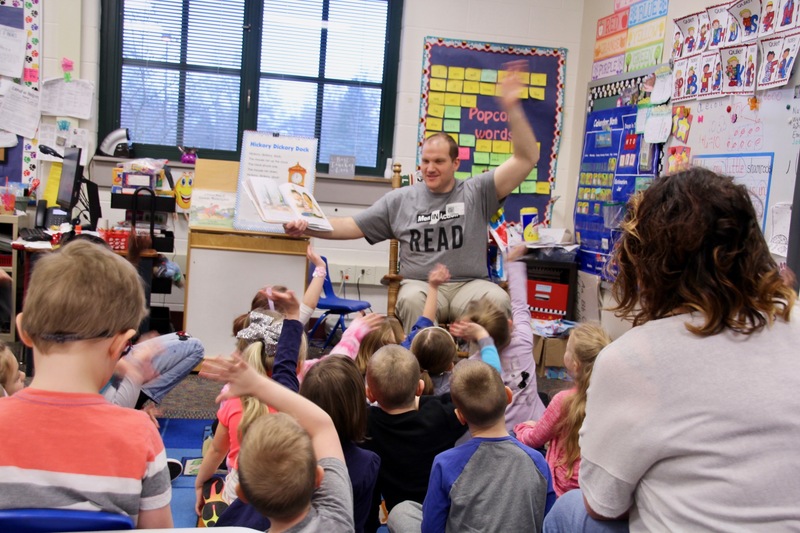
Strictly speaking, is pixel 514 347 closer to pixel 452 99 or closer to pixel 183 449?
pixel 183 449

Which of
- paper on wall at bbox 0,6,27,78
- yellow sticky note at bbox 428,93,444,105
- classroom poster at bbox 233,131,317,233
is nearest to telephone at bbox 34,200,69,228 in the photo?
paper on wall at bbox 0,6,27,78

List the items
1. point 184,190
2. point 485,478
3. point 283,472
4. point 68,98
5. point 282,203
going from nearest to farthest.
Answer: point 283,472 → point 485,478 → point 282,203 → point 68,98 → point 184,190

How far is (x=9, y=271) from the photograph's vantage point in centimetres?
452

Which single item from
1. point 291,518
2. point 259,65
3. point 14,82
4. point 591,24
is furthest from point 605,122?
point 291,518

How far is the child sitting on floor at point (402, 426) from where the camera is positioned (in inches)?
74.1

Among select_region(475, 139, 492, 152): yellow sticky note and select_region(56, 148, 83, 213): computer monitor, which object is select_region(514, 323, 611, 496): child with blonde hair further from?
select_region(475, 139, 492, 152): yellow sticky note

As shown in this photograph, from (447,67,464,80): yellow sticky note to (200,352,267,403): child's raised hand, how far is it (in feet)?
Result: 14.6

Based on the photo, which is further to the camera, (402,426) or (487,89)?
(487,89)

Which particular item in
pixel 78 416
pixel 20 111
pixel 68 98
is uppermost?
pixel 68 98

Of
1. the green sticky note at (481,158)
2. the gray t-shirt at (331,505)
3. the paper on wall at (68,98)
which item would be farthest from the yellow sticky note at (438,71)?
the gray t-shirt at (331,505)

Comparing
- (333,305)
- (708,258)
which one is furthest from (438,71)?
(708,258)

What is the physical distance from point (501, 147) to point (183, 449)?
339 centimetres

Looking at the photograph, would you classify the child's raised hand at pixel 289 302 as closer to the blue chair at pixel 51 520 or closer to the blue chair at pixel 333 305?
the blue chair at pixel 51 520

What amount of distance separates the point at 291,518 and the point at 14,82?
15.4 feet
